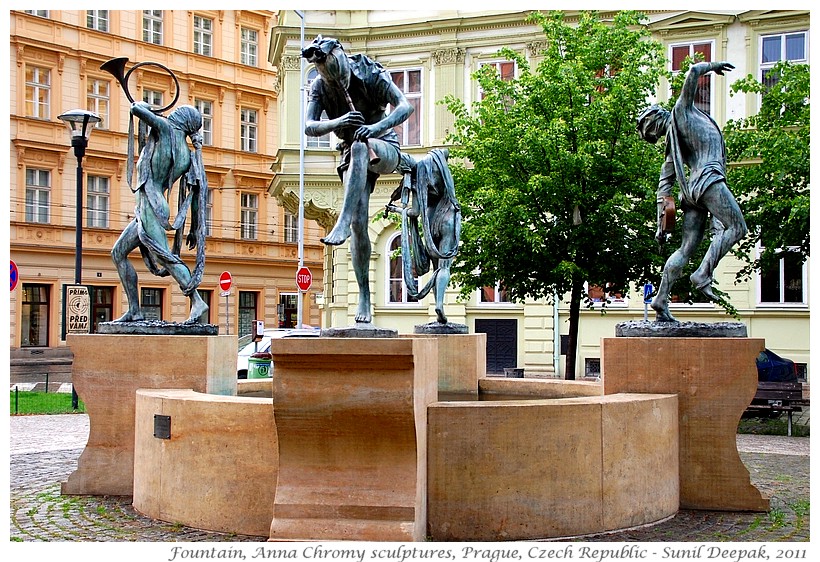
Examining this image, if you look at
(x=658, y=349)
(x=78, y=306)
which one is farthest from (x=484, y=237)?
(x=658, y=349)

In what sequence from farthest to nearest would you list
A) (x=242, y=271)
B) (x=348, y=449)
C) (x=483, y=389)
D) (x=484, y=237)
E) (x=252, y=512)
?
(x=242, y=271) < (x=484, y=237) < (x=483, y=389) < (x=252, y=512) < (x=348, y=449)

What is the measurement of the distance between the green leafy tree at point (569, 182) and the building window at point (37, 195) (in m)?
23.0

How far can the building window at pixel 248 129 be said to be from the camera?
41.8m

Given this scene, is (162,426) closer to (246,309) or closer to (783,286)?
(783,286)

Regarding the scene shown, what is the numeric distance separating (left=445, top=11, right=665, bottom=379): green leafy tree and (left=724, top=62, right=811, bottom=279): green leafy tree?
178cm

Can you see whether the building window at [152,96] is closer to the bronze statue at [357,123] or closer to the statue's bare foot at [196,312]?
the statue's bare foot at [196,312]

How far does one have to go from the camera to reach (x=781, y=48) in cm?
2538

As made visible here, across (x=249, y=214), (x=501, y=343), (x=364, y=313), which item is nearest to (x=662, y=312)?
(x=364, y=313)

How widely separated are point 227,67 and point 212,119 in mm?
2424

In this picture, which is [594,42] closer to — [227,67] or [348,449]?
[348,449]

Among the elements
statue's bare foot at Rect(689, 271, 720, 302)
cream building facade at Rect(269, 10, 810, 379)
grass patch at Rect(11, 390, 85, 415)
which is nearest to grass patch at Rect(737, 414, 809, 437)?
statue's bare foot at Rect(689, 271, 720, 302)

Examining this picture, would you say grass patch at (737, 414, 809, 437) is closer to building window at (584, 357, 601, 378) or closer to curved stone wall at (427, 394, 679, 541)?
curved stone wall at (427, 394, 679, 541)

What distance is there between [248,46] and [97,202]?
992 centimetres

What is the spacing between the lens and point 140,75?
126 ft
